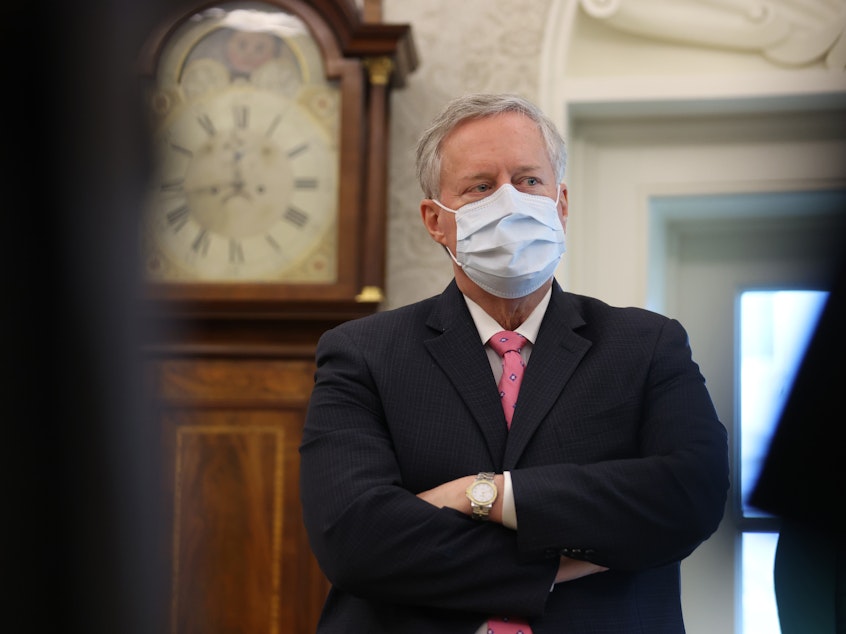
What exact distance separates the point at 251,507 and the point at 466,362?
1.22 m

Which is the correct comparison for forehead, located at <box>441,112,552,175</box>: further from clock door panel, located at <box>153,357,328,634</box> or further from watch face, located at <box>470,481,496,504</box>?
clock door panel, located at <box>153,357,328,634</box>

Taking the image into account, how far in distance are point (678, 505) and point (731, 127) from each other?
1.79m

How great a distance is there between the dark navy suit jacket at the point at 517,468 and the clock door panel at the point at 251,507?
107cm

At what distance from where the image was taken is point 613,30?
285 cm

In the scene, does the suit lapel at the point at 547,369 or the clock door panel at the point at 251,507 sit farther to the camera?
the clock door panel at the point at 251,507

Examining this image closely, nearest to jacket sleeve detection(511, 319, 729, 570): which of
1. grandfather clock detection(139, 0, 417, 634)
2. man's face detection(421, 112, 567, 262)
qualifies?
man's face detection(421, 112, 567, 262)

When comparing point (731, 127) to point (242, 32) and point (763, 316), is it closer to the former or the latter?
point (763, 316)

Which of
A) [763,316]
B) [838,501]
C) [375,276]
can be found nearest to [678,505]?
[838,501]

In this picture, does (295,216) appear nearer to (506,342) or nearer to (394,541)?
(506,342)

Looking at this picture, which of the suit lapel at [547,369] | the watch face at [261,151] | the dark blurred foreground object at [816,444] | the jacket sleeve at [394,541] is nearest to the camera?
the dark blurred foreground object at [816,444]

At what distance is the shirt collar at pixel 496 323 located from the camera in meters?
1.53

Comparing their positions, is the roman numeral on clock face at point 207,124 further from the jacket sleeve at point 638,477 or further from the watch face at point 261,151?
the jacket sleeve at point 638,477

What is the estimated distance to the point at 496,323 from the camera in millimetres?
1551

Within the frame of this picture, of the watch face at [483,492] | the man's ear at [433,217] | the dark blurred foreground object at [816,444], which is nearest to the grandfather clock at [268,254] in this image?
the man's ear at [433,217]
